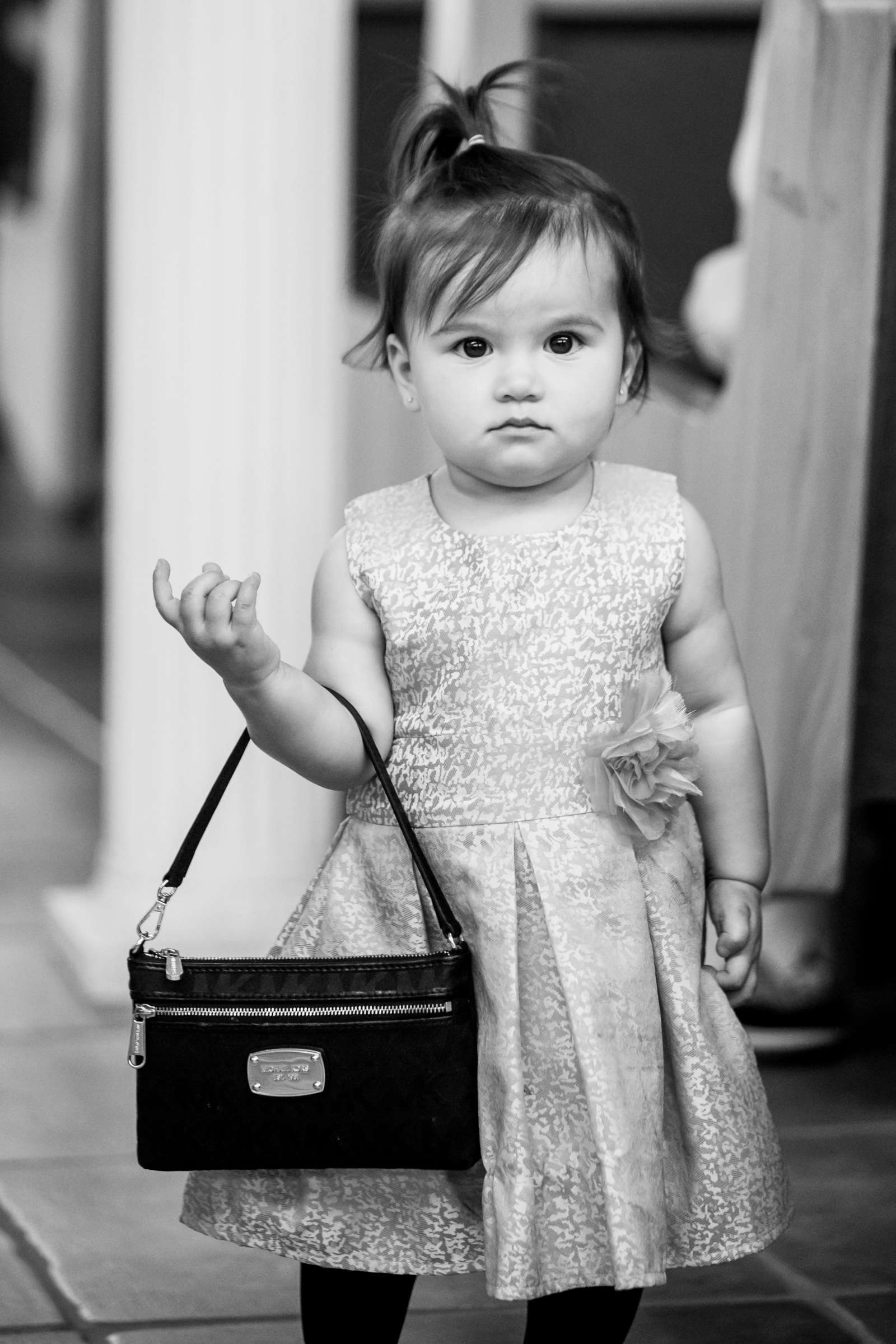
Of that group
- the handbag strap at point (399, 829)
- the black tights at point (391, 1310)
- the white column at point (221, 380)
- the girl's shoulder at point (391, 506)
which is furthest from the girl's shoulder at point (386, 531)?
the white column at point (221, 380)

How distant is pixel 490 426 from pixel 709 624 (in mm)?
294

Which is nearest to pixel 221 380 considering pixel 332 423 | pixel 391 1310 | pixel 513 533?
pixel 332 423

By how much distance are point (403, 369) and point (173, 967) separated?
567mm

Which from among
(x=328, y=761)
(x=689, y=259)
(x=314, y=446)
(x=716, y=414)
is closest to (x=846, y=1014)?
(x=716, y=414)

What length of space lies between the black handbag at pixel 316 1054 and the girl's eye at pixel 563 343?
17.0 inches

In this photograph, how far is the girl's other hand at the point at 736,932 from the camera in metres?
1.76

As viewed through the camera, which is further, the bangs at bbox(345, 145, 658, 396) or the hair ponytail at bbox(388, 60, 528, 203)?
the hair ponytail at bbox(388, 60, 528, 203)

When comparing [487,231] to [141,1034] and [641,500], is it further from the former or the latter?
[141,1034]

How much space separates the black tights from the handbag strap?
342 millimetres

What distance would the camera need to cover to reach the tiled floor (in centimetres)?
201

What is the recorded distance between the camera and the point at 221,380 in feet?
9.69

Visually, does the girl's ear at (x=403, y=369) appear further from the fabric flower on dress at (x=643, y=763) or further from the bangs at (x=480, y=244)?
the fabric flower on dress at (x=643, y=763)

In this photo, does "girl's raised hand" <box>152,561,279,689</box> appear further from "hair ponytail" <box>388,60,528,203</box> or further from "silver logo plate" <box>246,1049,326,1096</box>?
"hair ponytail" <box>388,60,528,203</box>

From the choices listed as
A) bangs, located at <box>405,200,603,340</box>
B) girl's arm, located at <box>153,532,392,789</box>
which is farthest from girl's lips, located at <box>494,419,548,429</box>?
girl's arm, located at <box>153,532,392,789</box>
